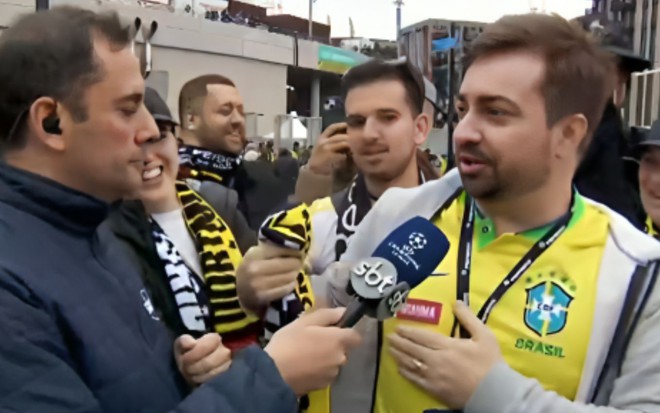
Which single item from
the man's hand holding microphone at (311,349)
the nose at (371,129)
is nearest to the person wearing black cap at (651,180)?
the nose at (371,129)

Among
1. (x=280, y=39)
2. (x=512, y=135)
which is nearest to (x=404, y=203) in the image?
(x=512, y=135)

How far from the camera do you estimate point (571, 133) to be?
1633mm

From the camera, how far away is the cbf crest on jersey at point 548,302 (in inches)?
57.5

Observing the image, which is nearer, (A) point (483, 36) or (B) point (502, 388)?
(B) point (502, 388)

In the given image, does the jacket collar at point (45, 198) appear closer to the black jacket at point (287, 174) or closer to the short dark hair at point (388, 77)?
the short dark hair at point (388, 77)

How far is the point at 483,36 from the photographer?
1.64m

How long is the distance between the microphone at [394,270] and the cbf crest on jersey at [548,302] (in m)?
0.22

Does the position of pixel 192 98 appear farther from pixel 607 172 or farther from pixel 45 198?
pixel 45 198

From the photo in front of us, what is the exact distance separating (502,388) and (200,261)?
1.15 meters

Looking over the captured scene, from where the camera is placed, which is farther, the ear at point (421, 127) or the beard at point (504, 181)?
the ear at point (421, 127)

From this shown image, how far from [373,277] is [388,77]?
1523 mm

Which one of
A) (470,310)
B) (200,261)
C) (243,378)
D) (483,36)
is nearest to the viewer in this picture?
(243,378)

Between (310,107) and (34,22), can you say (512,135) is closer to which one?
(34,22)

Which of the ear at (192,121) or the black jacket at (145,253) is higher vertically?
the ear at (192,121)
